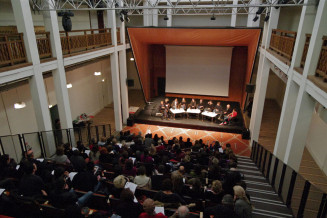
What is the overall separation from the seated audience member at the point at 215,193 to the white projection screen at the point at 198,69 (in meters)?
12.2

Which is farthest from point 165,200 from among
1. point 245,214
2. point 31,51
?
point 31,51

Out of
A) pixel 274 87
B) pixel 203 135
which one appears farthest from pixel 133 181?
pixel 274 87

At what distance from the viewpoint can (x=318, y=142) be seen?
8.98m

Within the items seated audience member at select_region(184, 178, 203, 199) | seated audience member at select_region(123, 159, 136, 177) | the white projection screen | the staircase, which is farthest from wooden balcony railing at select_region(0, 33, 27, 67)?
the white projection screen

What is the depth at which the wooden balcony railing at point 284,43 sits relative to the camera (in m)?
6.61

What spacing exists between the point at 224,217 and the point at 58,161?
412 centimetres

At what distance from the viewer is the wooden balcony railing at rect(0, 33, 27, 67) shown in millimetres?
5770

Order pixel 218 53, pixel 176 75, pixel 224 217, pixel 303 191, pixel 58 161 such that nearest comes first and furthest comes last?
pixel 224 217, pixel 303 191, pixel 58 161, pixel 218 53, pixel 176 75

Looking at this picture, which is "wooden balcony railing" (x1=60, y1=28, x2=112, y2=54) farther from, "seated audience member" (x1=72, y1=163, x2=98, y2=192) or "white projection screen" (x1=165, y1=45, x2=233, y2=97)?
"white projection screen" (x1=165, y1=45, x2=233, y2=97)

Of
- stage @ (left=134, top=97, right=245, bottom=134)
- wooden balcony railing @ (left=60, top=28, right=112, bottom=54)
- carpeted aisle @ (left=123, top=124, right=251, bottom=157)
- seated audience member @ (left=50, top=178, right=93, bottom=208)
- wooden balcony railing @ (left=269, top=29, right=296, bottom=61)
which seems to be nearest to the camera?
seated audience member @ (left=50, top=178, right=93, bottom=208)

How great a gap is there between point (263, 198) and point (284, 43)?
197 inches

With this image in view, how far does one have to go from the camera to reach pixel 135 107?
15391mm

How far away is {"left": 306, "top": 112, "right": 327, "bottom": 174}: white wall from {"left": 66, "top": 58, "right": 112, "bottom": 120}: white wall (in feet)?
37.3

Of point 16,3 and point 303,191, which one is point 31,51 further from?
point 303,191
